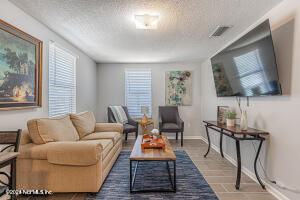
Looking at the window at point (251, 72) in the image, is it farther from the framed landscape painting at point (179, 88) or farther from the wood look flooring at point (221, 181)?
the framed landscape painting at point (179, 88)

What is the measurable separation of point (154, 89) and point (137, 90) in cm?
53

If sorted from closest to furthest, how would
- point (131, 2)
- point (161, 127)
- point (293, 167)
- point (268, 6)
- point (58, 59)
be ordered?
point (293, 167) < point (131, 2) < point (268, 6) < point (58, 59) < point (161, 127)

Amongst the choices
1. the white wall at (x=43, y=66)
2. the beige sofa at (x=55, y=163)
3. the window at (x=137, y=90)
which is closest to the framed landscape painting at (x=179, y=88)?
the window at (x=137, y=90)

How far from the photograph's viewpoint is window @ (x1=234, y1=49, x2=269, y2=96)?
2.10 m

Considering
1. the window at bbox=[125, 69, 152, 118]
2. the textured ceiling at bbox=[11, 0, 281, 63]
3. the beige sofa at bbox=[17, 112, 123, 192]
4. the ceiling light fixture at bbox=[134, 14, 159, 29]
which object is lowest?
the beige sofa at bbox=[17, 112, 123, 192]

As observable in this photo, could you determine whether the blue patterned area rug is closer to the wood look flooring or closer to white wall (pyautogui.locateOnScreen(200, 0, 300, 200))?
the wood look flooring

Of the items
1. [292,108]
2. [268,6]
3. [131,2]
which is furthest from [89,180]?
[268,6]

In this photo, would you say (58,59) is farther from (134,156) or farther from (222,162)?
(222,162)

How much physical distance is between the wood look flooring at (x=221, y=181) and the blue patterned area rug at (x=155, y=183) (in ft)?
0.39

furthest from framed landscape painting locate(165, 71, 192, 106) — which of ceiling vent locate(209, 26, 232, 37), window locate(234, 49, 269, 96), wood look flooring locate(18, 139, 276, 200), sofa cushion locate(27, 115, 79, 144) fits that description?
sofa cushion locate(27, 115, 79, 144)

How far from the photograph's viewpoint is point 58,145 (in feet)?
6.54

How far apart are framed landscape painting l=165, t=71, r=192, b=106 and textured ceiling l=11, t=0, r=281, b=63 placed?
140 cm

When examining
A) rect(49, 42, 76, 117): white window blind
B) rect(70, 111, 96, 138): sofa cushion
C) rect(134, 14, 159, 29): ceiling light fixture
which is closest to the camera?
rect(134, 14, 159, 29): ceiling light fixture

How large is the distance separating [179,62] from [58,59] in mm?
3310
